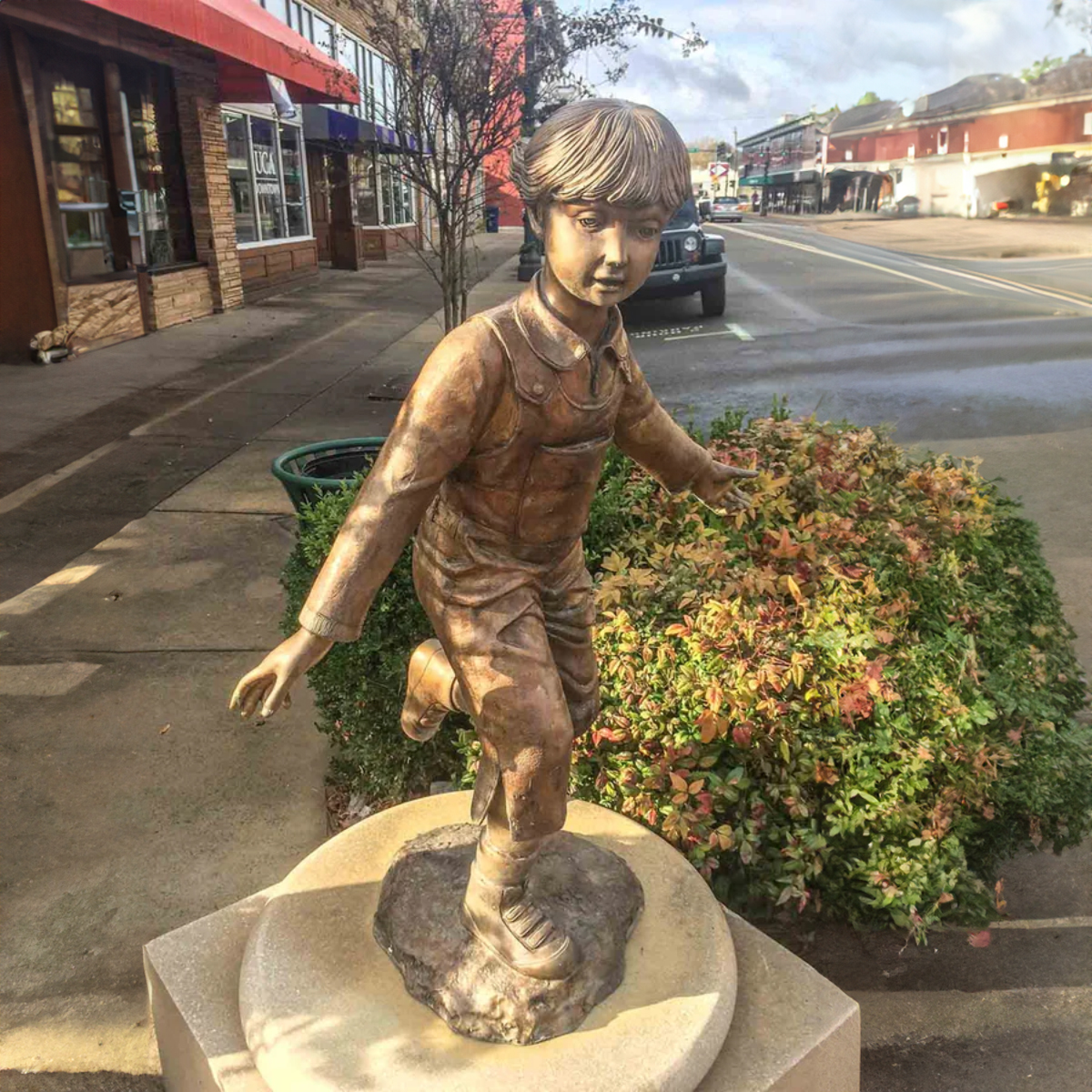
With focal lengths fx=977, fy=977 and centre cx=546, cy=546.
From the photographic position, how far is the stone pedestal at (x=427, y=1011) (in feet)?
6.48

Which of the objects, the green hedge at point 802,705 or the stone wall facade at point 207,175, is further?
the stone wall facade at point 207,175

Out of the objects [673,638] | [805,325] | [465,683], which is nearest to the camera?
[465,683]

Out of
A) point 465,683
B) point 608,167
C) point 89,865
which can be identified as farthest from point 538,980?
point 89,865

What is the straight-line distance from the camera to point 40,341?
11383 millimetres

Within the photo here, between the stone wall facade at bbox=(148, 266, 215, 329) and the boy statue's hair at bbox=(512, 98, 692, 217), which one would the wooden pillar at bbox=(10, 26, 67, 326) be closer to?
the stone wall facade at bbox=(148, 266, 215, 329)

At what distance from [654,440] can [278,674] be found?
3.25 feet

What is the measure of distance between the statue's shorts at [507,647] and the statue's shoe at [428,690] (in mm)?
145

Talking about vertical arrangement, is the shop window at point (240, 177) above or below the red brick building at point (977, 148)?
below

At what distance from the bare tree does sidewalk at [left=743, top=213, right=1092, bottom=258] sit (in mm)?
24015

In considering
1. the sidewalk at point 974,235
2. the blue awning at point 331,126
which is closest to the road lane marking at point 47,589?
the blue awning at point 331,126

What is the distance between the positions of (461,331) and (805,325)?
14590 millimetres

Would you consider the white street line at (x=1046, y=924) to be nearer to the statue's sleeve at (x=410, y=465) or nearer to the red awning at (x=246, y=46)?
the statue's sleeve at (x=410, y=465)

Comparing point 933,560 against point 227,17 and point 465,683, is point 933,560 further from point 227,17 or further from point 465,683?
point 227,17

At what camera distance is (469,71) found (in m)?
6.64
